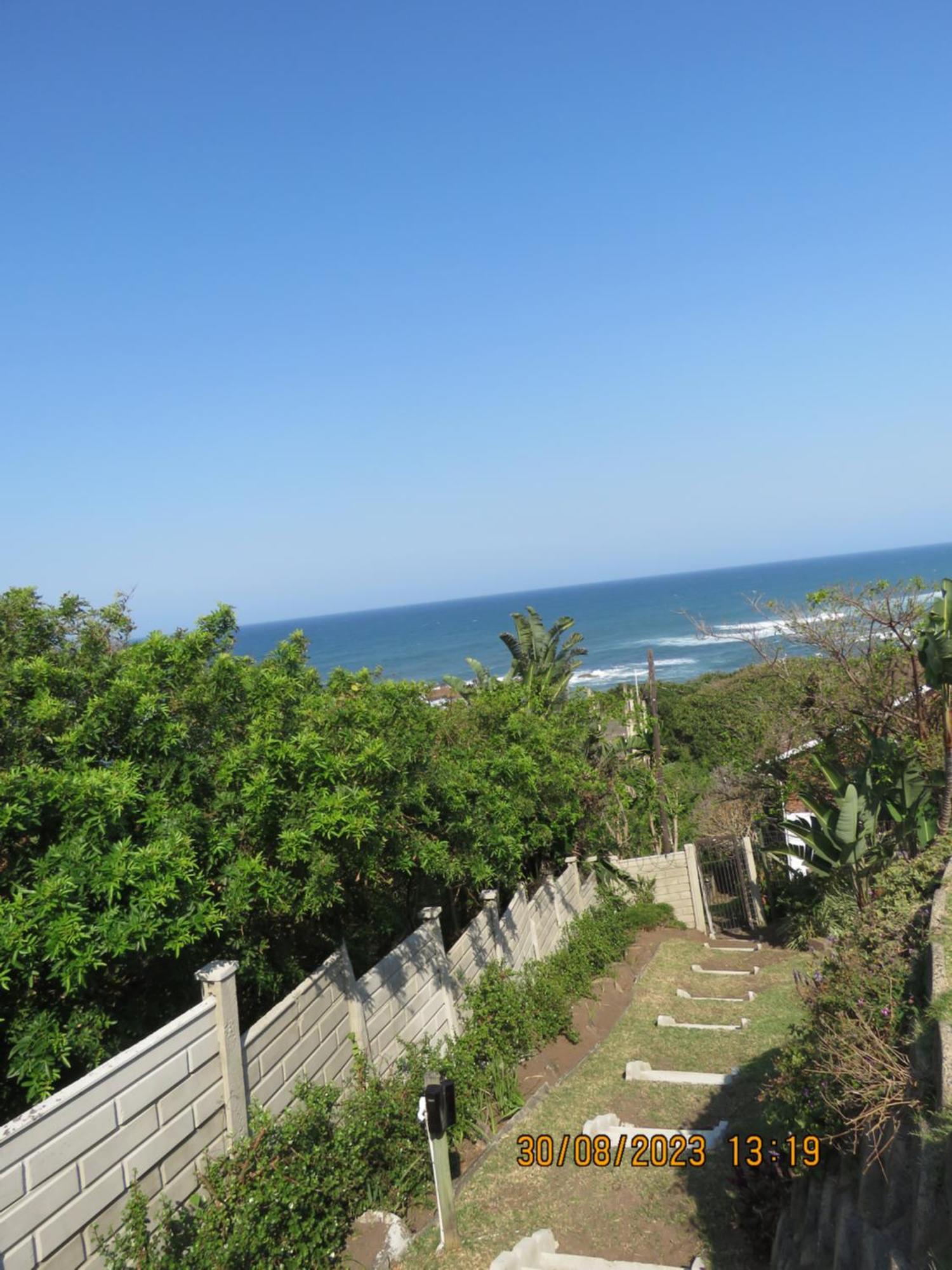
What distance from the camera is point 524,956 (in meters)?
11.0

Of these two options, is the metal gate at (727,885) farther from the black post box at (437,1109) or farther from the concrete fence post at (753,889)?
the black post box at (437,1109)

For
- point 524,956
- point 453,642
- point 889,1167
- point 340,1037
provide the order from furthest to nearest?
point 453,642 < point 524,956 < point 340,1037 < point 889,1167

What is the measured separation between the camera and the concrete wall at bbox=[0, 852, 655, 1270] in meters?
3.87

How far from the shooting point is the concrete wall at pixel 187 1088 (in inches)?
152

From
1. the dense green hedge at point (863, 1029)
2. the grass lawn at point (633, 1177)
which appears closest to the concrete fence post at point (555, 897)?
the grass lawn at point (633, 1177)

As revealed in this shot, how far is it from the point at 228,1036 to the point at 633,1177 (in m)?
3.51

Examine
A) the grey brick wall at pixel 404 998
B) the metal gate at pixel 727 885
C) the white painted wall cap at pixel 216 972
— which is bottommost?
the metal gate at pixel 727 885

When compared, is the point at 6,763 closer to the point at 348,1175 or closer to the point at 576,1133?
the point at 348,1175

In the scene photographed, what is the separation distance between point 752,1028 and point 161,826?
298 inches

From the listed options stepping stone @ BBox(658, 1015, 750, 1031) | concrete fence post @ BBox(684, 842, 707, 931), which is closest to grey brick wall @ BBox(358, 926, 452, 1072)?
stepping stone @ BBox(658, 1015, 750, 1031)

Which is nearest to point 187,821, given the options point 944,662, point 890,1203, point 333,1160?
point 333,1160

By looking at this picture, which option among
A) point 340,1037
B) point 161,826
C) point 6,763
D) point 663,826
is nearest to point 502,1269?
point 340,1037
